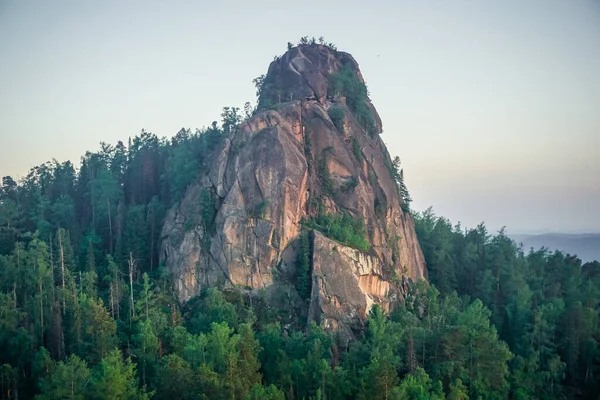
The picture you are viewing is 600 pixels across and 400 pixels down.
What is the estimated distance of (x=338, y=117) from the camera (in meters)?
74.2

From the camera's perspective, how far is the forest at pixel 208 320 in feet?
163

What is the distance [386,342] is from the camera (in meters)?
57.0

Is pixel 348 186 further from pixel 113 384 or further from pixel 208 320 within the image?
pixel 113 384

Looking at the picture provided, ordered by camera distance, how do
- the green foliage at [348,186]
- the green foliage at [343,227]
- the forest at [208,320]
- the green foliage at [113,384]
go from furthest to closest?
the green foliage at [348,186], the green foliage at [343,227], the forest at [208,320], the green foliage at [113,384]

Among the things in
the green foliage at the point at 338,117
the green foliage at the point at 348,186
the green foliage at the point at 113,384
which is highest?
the green foliage at the point at 338,117

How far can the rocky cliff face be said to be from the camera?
63.4 meters

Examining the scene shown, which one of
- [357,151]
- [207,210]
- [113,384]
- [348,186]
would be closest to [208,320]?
[207,210]

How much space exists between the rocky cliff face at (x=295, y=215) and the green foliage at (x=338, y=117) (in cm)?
14

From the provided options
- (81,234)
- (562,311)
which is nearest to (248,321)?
(81,234)

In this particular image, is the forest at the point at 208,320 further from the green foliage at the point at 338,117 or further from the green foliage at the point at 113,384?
the green foliage at the point at 338,117

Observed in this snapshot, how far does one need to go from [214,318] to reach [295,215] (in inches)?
584

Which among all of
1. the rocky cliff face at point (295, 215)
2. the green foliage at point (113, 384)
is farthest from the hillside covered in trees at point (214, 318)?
the rocky cliff face at point (295, 215)

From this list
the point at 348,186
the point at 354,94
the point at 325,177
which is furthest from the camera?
the point at 354,94

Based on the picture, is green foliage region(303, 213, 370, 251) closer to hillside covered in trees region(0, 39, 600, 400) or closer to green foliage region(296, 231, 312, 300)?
hillside covered in trees region(0, 39, 600, 400)
